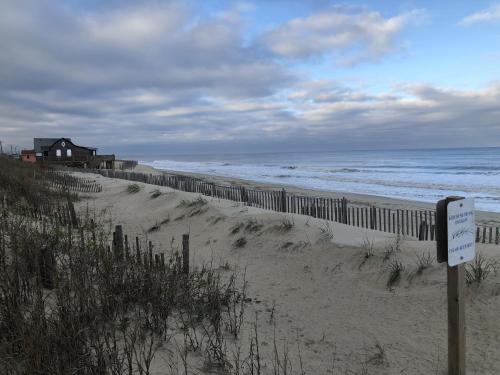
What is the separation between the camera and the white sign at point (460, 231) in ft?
10.5

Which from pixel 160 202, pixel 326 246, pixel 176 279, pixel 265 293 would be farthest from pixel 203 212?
pixel 176 279

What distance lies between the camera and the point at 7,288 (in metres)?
3.76

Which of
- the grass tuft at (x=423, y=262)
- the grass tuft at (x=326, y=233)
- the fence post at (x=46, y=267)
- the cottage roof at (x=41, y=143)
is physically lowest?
the grass tuft at (x=423, y=262)

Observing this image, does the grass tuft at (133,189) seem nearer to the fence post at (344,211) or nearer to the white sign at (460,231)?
the fence post at (344,211)

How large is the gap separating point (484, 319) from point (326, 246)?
3.34m

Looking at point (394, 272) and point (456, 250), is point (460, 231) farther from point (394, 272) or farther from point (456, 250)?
point (394, 272)

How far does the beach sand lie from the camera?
167 inches

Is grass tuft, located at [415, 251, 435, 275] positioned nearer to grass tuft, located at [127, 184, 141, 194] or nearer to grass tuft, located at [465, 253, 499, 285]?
grass tuft, located at [465, 253, 499, 285]

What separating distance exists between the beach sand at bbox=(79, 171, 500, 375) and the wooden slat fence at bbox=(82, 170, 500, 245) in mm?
1997

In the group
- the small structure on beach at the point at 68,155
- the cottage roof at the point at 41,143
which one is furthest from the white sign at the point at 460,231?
the cottage roof at the point at 41,143

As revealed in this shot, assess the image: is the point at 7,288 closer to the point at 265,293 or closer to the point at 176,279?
the point at 176,279

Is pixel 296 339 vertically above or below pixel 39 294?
below

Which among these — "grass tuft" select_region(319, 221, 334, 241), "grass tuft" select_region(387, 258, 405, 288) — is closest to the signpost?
"grass tuft" select_region(387, 258, 405, 288)

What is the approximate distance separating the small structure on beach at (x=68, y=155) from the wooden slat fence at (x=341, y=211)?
33486 millimetres
